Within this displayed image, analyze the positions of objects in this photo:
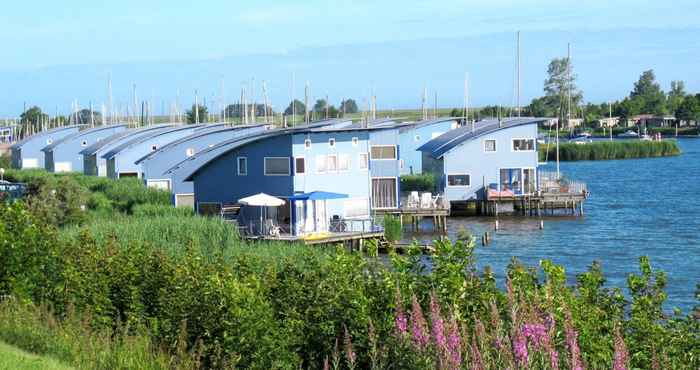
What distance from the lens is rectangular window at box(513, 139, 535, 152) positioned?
5997 cm

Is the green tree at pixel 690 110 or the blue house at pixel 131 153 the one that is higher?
the green tree at pixel 690 110

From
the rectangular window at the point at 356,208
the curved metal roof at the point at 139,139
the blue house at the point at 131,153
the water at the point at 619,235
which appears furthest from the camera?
the curved metal roof at the point at 139,139

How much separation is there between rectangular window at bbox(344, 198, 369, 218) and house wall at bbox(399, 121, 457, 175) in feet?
75.2

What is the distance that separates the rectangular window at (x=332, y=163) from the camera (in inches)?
1857

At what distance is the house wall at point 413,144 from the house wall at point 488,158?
11.1 metres

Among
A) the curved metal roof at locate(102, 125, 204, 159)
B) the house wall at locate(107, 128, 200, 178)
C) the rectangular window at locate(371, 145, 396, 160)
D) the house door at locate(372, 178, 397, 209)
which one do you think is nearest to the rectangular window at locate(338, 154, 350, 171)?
the house door at locate(372, 178, 397, 209)

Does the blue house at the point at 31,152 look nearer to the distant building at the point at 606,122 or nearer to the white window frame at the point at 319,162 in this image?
the white window frame at the point at 319,162

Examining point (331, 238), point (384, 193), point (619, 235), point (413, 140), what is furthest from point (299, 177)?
point (413, 140)

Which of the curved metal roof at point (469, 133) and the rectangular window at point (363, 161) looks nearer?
the rectangular window at point (363, 161)

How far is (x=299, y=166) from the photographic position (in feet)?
151

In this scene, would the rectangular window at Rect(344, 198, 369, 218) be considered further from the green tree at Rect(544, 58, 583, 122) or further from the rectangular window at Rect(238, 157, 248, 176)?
the green tree at Rect(544, 58, 583, 122)

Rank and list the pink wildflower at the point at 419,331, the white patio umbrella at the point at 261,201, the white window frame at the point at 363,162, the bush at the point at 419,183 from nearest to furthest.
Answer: the pink wildflower at the point at 419,331 < the white patio umbrella at the point at 261,201 < the white window frame at the point at 363,162 < the bush at the point at 419,183

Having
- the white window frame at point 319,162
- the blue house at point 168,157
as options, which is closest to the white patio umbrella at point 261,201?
the white window frame at point 319,162

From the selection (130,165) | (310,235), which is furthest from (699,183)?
(310,235)
